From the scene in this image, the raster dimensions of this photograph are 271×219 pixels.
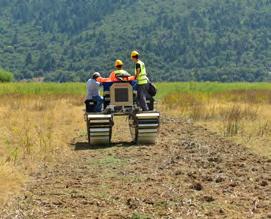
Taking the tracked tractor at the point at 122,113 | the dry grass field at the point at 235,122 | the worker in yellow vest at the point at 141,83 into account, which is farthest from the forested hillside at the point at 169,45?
the tracked tractor at the point at 122,113

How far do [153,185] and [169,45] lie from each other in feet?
535

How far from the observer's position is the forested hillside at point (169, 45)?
153 m

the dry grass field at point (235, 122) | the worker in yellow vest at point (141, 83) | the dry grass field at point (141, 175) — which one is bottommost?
the dry grass field at point (235, 122)

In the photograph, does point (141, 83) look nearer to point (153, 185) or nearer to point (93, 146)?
point (93, 146)

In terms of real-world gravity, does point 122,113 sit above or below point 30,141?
above

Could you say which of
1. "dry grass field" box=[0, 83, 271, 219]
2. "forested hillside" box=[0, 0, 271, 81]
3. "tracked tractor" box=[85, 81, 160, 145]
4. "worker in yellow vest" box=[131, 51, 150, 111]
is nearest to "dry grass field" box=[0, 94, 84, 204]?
"dry grass field" box=[0, 83, 271, 219]

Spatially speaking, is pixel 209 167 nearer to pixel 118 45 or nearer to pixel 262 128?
pixel 262 128

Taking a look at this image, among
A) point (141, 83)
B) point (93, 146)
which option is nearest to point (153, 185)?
point (93, 146)

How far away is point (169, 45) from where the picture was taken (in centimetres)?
17138

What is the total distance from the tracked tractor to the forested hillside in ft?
395

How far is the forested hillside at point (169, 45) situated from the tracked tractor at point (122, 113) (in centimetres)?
12027

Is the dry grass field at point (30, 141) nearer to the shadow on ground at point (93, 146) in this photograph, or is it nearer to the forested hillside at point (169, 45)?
the shadow on ground at point (93, 146)

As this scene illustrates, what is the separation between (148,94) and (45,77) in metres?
140

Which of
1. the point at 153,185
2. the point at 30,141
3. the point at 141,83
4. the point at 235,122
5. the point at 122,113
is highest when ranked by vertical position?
the point at 141,83
